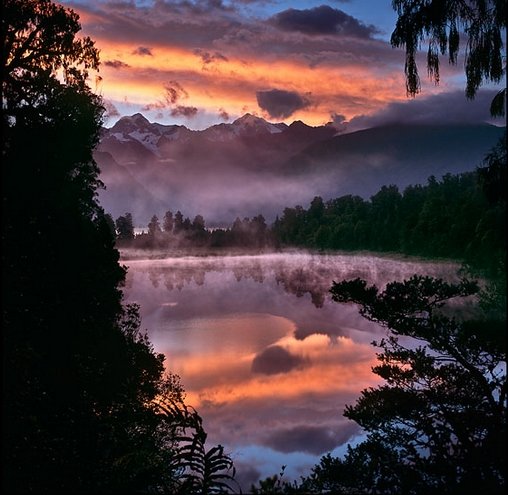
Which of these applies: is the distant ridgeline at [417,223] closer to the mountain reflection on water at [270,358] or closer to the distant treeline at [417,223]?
the distant treeline at [417,223]

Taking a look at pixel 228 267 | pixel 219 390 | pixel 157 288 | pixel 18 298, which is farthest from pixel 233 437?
pixel 228 267

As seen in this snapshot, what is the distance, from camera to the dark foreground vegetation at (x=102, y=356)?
823cm

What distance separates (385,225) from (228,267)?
68.2 metres

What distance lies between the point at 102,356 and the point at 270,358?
45593 mm

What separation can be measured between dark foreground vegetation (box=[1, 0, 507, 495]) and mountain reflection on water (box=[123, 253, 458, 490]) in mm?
17180

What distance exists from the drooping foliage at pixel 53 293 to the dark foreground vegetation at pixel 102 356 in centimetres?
6

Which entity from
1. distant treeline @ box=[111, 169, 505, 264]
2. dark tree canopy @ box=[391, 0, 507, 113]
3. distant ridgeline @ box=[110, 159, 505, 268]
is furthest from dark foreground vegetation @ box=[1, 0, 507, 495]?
distant ridgeline @ box=[110, 159, 505, 268]

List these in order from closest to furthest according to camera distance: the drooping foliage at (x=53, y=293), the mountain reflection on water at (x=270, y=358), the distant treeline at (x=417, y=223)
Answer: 1. the drooping foliage at (x=53, y=293)
2. the mountain reflection on water at (x=270, y=358)
3. the distant treeline at (x=417, y=223)

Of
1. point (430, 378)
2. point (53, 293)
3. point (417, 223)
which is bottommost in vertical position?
point (430, 378)

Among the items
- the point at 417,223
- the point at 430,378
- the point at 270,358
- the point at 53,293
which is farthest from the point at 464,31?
the point at 417,223

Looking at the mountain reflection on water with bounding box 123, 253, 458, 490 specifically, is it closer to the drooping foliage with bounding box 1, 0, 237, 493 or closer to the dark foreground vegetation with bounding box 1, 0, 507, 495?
the drooping foliage with bounding box 1, 0, 237, 493

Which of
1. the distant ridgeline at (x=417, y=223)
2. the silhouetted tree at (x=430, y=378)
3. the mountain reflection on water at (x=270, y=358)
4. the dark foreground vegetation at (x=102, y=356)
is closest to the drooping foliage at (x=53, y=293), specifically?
the dark foreground vegetation at (x=102, y=356)

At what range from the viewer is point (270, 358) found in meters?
66.3

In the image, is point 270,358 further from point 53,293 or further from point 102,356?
point 53,293
